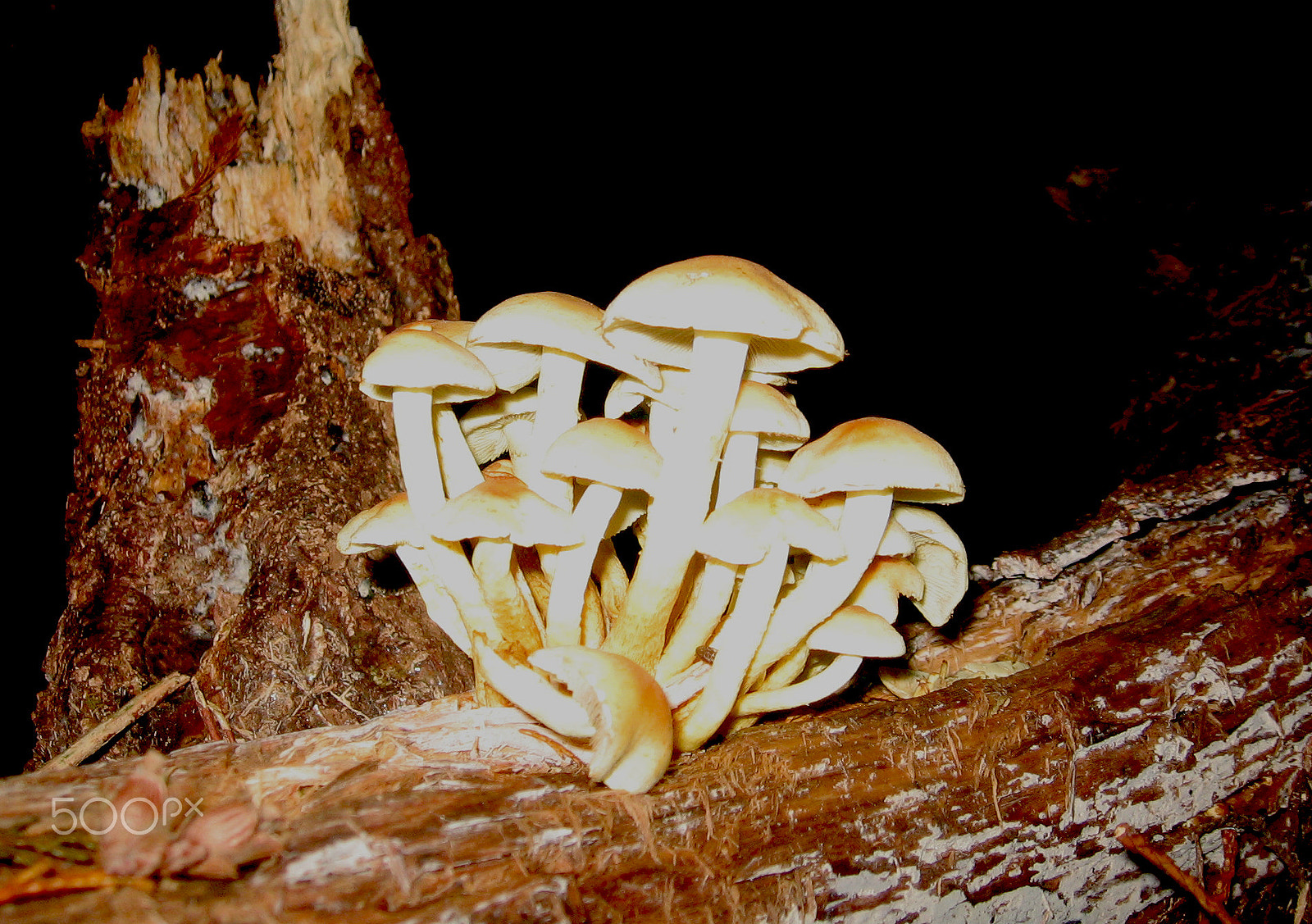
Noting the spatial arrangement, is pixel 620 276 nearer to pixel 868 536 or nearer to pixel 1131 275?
pixel 1131 275

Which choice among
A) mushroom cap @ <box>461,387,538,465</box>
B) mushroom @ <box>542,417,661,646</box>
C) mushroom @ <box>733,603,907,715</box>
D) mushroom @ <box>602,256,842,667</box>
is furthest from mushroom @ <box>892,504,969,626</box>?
→ mushroom cap @ <box>461,387,538,465</box>

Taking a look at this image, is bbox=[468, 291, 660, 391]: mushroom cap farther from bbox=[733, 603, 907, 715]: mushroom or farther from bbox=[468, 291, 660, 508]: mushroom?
bbox=[733, 603, 907, 715]: mushroom

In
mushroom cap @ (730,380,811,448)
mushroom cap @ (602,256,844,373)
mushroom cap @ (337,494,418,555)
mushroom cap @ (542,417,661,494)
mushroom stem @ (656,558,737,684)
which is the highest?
mushroom cap @ (602,256,844,373)

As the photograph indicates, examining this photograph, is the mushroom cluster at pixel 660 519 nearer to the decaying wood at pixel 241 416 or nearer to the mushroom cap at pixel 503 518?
the mushroom cap at pixel 503 518

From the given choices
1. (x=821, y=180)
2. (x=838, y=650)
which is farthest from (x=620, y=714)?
(x=821, y=180)

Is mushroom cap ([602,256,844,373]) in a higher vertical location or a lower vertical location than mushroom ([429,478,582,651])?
higher
